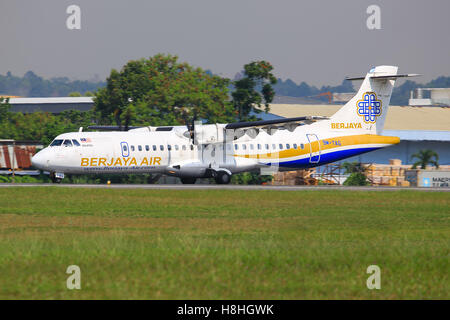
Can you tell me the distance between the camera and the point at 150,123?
5150cm

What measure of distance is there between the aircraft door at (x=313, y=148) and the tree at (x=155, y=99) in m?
16.3

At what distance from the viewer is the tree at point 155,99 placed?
53.1 m

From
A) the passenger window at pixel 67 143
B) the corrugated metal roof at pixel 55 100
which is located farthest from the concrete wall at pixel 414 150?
the corrugated metal roof at pixel 55 100

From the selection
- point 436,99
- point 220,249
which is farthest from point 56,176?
point 436,99

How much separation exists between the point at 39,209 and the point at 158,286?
45.7 ft

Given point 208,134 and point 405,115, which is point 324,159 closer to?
point 208,134

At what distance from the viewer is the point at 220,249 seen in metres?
13.2

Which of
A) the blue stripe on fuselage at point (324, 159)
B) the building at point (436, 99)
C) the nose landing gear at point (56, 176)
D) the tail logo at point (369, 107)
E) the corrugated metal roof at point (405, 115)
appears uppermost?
the building at point (436, 99)

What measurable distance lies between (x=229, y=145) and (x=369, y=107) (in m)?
8.89

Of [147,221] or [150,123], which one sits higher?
[150,123]

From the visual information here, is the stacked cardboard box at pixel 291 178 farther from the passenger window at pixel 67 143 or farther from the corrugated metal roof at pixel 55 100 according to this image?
the corrugated metal roof at pixel 55 100

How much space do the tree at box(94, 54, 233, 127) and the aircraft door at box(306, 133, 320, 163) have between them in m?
16.3
